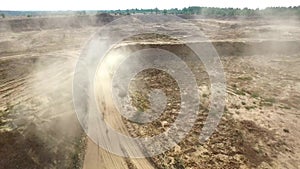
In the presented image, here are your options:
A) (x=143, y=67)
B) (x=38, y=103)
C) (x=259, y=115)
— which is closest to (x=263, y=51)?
(x=143, y=67)

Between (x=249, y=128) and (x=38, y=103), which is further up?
(x=38, y=103)

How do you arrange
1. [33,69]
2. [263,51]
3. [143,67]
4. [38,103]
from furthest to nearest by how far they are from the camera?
1. [263,51]
2. [143,67]
3. [33,69]
4. [38,103]

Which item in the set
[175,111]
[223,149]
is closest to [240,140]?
[223,149]

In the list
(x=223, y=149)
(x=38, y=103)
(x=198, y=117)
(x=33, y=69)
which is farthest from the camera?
(x=33, y=69)

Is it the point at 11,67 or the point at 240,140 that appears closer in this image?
the point at 240,140

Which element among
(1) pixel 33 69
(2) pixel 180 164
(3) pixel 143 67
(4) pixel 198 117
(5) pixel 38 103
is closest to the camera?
(2) pixel 180 164

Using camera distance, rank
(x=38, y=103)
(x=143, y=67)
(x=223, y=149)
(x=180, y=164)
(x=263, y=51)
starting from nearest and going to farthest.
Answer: (x=180, y=164)
(x=223, y=149)
(x=38, y=103)
(x=143, y=67)
(x=263, y=51)

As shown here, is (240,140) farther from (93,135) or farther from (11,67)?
(11,67)

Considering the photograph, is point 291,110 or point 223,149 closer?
point 223,149

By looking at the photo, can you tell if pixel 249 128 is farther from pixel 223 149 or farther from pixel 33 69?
pixel 33 69
